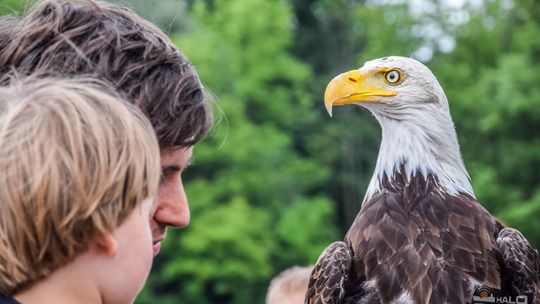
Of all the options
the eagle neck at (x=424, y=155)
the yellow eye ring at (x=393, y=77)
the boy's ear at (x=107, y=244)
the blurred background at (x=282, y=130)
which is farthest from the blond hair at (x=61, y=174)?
the blurred background at (x=282, y=130)

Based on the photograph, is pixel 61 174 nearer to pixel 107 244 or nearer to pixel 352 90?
pixel 107 244

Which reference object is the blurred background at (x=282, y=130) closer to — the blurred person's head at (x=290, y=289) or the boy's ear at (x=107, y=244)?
the blurred person's head at (x=290, y=289)

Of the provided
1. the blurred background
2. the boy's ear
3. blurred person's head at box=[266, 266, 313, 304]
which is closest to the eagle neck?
blurred person's head at box=[266, 266, 313, 304]

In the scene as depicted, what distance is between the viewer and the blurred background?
104ft

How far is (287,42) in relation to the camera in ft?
124

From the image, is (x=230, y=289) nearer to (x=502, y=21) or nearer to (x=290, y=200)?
(x=290, y=200)

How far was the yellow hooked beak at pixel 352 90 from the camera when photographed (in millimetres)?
4902

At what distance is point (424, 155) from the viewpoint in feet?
15.7

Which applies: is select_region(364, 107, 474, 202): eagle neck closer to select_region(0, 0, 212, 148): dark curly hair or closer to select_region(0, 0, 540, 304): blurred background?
select_region(0, 0, 212, 148): dark curly hair

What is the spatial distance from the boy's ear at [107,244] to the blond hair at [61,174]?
0.02m

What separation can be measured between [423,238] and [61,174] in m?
2.50

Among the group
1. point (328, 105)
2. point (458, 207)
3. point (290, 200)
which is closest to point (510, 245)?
point (458, 207)

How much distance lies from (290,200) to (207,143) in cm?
432

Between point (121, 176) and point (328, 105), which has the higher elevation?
point (121, 176)
